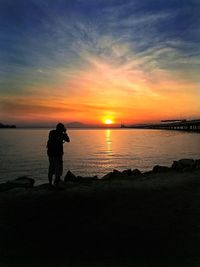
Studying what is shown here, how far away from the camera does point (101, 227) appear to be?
7488mm

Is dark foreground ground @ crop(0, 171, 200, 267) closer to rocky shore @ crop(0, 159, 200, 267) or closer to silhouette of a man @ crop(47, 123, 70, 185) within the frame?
rocky shore @ crop(0, 159, 200, 267)

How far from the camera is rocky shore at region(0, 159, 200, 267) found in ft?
19.6

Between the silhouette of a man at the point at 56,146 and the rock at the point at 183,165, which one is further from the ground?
the silhouette of a man at the point at 56,146

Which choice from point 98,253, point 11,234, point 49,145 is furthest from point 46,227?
point 49,145

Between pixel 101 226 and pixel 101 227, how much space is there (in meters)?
0.06

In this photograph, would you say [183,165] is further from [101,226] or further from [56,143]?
[101,226]

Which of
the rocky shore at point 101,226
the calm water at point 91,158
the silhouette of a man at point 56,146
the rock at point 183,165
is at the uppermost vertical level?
the silhouette of a man at point 56,146

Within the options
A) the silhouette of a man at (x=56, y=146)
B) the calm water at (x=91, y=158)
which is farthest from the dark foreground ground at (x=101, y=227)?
the calm water at (x=91, y=158)

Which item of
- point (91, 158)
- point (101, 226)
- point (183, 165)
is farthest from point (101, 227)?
point (91, 158)

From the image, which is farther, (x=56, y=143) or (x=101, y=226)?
(x=56, y=143)

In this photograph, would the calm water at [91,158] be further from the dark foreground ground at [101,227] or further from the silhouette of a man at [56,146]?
the dark foreground ground at [101,227]

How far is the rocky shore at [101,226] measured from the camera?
19.6ft

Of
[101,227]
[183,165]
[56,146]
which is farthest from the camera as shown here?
[183,165]

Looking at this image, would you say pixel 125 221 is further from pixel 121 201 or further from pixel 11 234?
pixel 11 234
